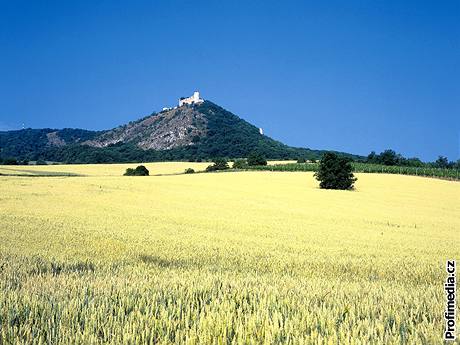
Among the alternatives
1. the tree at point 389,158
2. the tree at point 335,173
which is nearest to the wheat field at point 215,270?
the tree at point 335,173

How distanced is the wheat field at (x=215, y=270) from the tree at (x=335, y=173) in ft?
58.0

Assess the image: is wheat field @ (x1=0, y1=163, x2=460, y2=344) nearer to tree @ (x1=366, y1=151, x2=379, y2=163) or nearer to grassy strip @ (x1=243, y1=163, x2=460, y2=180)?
grassy strip @ (x1=243, y1=163, x2=460, y2=180)

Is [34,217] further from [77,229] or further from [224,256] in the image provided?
[224,256]

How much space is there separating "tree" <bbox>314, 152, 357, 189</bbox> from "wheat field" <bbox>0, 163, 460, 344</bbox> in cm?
1767

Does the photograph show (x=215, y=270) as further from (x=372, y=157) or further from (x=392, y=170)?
(x=372, y=157)

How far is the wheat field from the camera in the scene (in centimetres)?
420

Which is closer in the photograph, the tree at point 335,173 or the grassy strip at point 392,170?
the tree at point 335,173

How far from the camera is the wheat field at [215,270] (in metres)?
4.20

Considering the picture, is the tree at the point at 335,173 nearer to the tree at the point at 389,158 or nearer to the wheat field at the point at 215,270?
the wheat field at the point at 215,270

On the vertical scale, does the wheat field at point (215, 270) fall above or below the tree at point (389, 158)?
below

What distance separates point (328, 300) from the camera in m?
5.86

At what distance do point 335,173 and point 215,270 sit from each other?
52461 mm

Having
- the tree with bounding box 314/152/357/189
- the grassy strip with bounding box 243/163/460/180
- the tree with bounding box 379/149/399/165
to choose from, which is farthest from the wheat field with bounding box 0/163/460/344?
the tree with bounding box 379/149/399/165

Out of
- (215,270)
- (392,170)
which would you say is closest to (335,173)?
(392,170)
